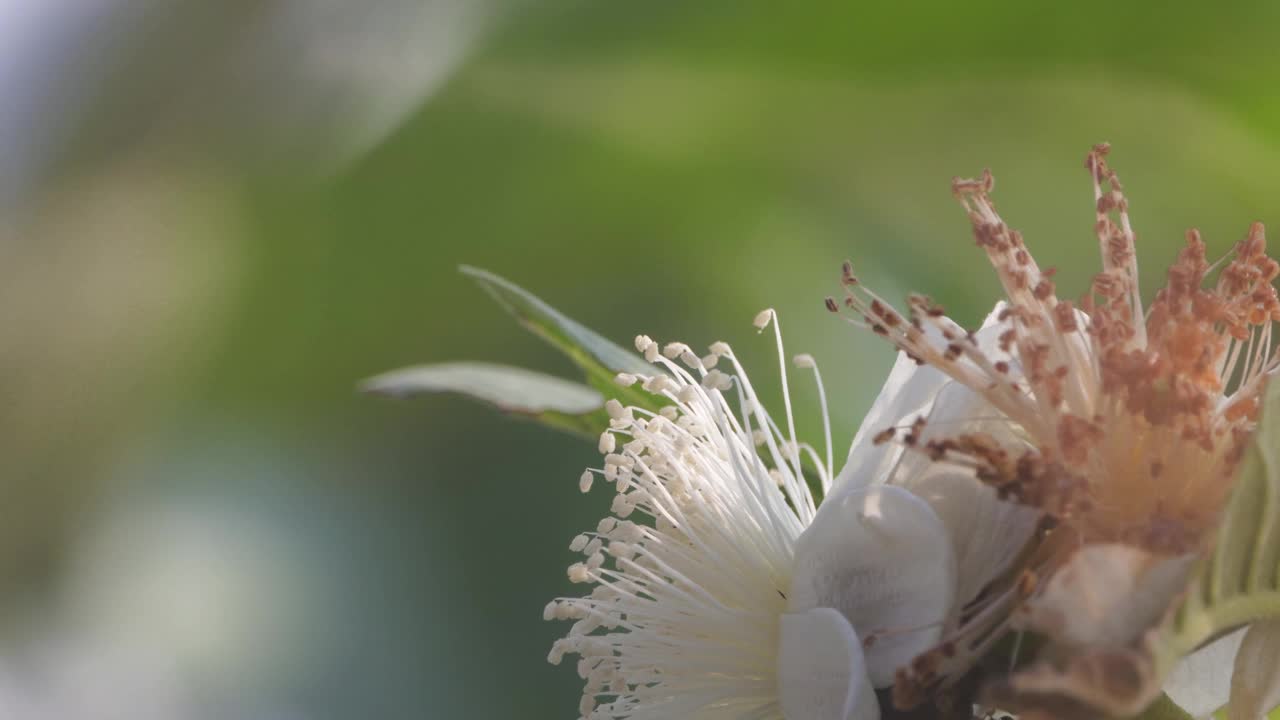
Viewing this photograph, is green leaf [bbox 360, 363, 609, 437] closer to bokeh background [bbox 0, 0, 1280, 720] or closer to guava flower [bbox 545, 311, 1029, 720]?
guava flower [bbox 545, 311, 1029, 720]

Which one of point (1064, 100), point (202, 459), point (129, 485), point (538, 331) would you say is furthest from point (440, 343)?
point (538, 331)

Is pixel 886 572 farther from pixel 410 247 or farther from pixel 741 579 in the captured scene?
pixel 410 247

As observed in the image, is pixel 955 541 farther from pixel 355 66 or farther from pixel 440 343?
pixel 355 66

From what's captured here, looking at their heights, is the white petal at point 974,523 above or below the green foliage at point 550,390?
below

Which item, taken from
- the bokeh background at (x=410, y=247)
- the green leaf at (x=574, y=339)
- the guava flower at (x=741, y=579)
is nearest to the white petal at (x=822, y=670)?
the guava flower at (x=741, y=579)

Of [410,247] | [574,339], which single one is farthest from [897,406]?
[410,247]

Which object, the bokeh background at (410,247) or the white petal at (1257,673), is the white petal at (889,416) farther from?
the bokeh background at (410,247)

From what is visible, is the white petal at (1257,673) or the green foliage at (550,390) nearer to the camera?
the white petal at (1257,673)

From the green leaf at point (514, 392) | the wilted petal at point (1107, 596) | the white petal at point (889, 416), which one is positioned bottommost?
the wilted petal at point (1107, 596)
